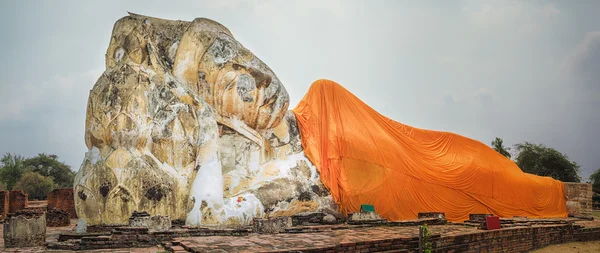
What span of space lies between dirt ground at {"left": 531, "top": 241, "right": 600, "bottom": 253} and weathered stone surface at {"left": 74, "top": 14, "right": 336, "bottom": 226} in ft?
13.8

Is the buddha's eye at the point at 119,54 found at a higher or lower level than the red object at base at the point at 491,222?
higher

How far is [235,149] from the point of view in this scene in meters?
10.8

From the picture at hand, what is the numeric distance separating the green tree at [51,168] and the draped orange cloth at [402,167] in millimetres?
28096

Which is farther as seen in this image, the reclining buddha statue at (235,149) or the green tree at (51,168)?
the green tree at (51,168)

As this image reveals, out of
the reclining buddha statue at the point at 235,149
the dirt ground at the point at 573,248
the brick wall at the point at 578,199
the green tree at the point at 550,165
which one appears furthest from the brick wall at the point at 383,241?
the green tree at the point at 550,165

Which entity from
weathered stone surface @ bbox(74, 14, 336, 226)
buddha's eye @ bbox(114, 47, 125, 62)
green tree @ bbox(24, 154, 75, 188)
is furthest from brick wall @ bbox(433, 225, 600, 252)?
green tree @ bbox(24, 154, 75, 188)

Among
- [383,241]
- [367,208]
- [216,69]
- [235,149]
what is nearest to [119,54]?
[216,69]

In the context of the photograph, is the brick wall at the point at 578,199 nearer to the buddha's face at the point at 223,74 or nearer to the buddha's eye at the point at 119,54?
the buddha's face at the point at 223,74

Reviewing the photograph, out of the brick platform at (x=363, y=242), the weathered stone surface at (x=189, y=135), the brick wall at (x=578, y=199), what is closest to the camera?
the brick platform at (x=363, y=242)

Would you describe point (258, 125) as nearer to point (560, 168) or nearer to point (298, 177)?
point (298, 177)

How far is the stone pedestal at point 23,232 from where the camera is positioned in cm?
691

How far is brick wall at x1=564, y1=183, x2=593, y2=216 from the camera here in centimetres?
1564

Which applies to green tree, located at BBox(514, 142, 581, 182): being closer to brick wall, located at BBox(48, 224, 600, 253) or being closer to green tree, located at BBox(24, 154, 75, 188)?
brick wall, located at BBox(48, 224, 600, 253)

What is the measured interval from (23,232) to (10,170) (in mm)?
30882
